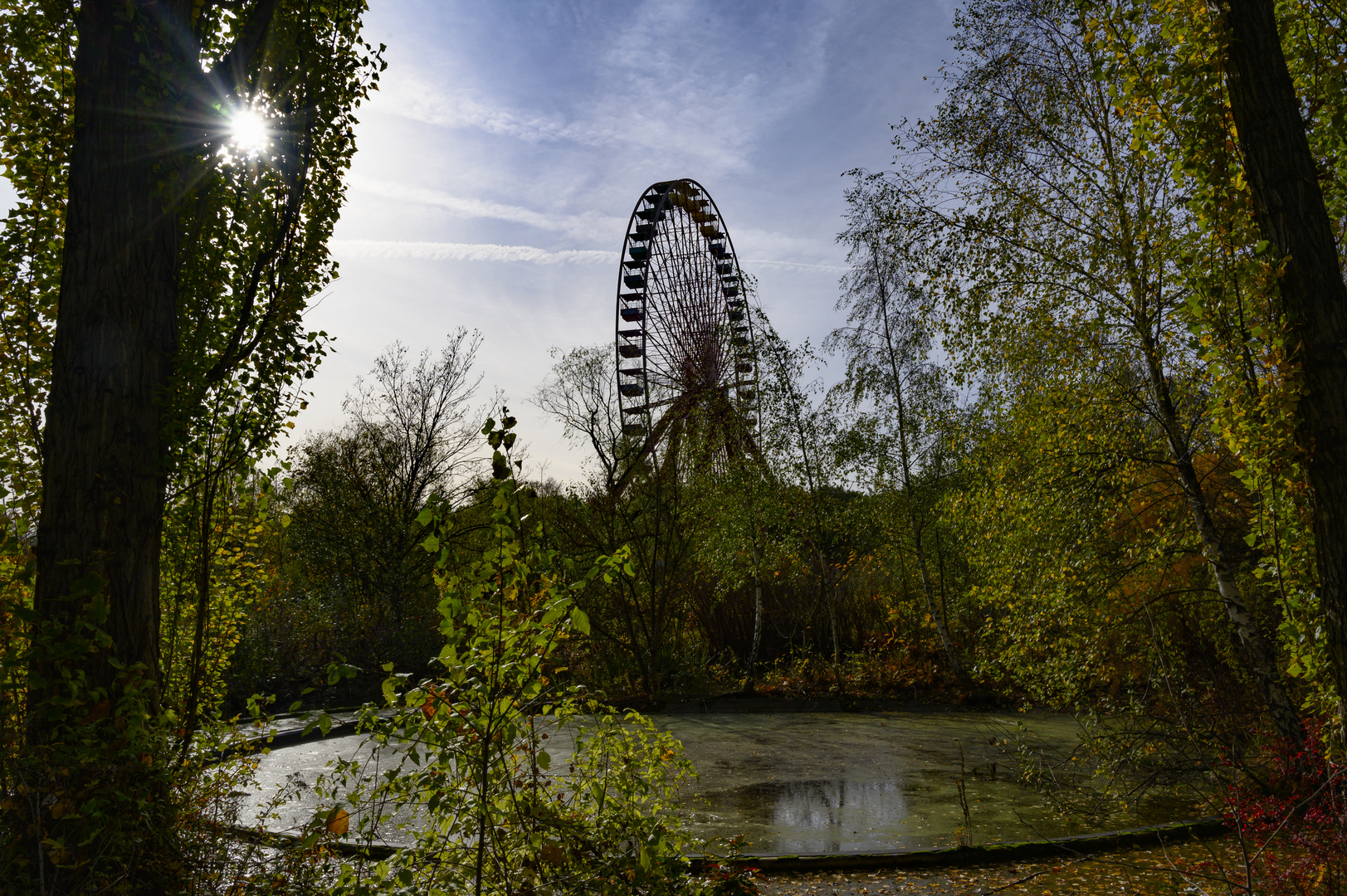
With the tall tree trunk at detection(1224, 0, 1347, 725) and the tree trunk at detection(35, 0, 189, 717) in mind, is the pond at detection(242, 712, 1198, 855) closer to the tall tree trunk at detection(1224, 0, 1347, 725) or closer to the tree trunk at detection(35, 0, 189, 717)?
the tree trunk at detection(35, 0, 189, 717)

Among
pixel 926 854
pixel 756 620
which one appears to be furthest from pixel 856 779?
pixel 756 620

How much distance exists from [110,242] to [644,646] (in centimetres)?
967

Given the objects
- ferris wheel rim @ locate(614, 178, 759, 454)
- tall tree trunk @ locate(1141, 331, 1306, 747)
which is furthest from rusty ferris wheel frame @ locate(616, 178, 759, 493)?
tall tree trunk @ locate(1141, 331, 1306, 747)

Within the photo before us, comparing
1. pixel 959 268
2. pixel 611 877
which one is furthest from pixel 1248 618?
pixel 611 877

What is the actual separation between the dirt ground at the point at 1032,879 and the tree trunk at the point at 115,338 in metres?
3.62

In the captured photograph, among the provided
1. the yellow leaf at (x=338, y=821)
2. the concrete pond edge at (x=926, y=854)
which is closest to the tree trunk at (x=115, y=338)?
the yellow leaf at (x=338, y=821)

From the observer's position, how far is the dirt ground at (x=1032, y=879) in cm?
420

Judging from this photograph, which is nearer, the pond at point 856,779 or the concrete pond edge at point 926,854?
the concrete pond edge at point 926,854

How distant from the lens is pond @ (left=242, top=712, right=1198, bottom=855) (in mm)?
5379

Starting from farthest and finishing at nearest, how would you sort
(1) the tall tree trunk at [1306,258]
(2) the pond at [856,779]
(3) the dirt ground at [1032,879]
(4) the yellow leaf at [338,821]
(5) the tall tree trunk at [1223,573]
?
(5) the tall tree trunk at [1223,573] < (2) the pond at [856,779] < (3) the dirt ground at [1032,879] < (1) the tall tree trunk at [1306,258] < (4) the yellow leaf at [338,821]

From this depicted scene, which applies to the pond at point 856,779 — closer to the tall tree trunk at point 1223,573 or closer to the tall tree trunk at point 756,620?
the tall tree trunk at point 1223,573

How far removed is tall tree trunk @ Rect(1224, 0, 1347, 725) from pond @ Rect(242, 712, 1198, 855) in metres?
3.11

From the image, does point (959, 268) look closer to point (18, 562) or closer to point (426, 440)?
point (18, 562)

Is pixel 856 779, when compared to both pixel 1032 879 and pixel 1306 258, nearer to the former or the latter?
pixel 1032 879
